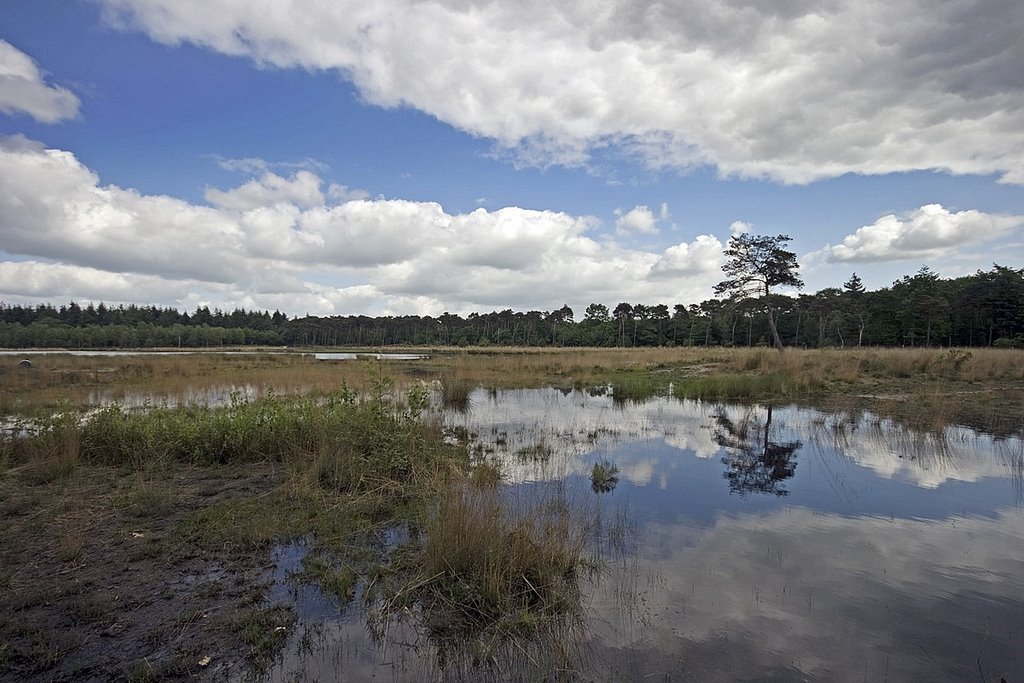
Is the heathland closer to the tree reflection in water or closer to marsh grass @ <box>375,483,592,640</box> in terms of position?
marsh grass @ <box>375,483,592,640</box>

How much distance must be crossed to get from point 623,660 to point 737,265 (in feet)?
116

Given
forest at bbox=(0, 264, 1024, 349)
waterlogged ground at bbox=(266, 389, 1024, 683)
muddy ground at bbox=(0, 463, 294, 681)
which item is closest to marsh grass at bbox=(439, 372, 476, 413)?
waterlogged ground at bbox=(266, 389, 1024, 683)

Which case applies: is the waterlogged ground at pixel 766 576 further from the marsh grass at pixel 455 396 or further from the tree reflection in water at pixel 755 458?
the marsh grass at pixel 455 396

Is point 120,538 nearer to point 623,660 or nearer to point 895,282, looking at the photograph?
point 623,660

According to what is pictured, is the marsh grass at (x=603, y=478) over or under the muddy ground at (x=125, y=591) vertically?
under

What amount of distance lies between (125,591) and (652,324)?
330 ft

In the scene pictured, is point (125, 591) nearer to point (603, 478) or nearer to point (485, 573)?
point (485, 573)

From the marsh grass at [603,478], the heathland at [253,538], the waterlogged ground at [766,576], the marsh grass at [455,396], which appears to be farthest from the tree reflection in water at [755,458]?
the marsh grass at [455,396]

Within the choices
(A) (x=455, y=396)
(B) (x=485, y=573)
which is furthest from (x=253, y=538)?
(A) (x=455, y=396)

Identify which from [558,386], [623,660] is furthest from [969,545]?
[558,386]

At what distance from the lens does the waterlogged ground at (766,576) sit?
12.4 feet

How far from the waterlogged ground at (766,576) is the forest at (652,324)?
28981 millimetres

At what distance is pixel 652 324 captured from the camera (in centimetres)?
10031

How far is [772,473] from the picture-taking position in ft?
29.9
